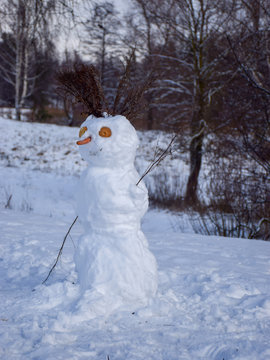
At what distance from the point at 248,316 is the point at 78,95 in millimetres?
2073

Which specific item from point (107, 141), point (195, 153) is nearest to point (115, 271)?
point (107, 141)

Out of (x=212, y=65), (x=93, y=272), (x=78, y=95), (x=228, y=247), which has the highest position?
(x=212, y=65)

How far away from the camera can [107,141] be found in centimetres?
233

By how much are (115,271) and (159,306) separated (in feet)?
1.36

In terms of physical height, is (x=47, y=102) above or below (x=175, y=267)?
above

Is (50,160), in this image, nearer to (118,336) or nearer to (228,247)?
(228,247)

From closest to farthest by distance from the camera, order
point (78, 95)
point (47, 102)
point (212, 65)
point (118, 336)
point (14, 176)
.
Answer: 1. point (118, 336)
2. point (78, 95)
3. point (212, 65)
4. point (14, 176)
5. point (47, 102)

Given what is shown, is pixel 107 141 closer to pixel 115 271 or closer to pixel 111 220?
pixel 111 220

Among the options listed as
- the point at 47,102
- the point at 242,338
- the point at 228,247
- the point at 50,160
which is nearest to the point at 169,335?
the point at 242,338

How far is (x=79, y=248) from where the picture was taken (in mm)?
2434

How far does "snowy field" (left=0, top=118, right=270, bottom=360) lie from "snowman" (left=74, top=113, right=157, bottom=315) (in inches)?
→ 6.1

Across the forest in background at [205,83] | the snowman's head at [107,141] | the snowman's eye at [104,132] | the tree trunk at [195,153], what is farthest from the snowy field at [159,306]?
the tree trunk at [195,153]

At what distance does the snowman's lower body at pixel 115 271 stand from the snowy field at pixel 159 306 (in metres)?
0.11

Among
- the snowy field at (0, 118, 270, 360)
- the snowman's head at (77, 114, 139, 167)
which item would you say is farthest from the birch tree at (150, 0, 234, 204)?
the snowman's head at (77, 114, 139, 167)
